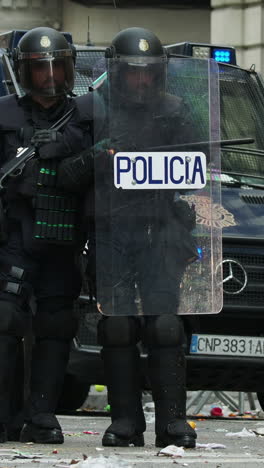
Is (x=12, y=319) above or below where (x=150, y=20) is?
below

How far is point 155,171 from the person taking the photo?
735cm

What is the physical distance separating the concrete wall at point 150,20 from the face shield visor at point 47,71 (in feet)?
48.8

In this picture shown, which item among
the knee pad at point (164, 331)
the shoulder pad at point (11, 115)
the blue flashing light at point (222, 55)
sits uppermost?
the blue flashing light at point (222, 55)

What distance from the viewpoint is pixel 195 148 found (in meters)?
7.44

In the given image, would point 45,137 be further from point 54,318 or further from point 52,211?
point 54,318

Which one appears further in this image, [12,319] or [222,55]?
[222,55]

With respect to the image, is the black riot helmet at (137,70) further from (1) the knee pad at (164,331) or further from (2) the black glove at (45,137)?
(1) the knee pad at (164,331)

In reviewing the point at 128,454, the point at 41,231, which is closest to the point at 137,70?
the point at 41,231

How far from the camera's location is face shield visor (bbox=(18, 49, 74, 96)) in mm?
7602

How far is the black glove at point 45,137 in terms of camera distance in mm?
7508

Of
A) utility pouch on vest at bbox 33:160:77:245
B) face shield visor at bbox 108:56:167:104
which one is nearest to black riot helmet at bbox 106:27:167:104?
face shield visor at bbox 108:56:167:104

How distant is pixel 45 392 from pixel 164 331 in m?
0.69

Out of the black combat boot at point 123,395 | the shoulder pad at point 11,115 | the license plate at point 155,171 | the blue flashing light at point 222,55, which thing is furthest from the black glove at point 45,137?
the blue flashing light at point 222,55

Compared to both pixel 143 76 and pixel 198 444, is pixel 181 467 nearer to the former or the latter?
pixel 198 444
